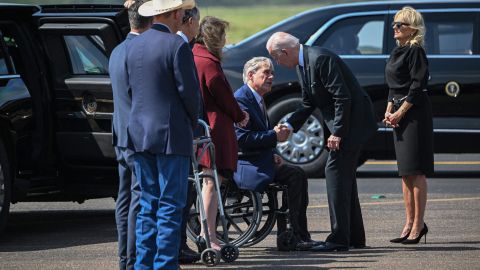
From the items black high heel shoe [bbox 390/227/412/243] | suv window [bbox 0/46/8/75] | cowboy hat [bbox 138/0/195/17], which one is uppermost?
cowboy hat [bbox 138/0/195/17]

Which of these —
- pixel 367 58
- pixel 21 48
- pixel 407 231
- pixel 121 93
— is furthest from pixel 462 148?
pixel 121 93

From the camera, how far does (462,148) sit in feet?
48.8

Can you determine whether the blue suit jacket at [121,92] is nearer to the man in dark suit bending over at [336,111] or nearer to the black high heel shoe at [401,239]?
the man in dark suit bending over at [336,111]

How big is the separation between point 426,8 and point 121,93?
7.56 meters

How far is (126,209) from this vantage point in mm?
8688

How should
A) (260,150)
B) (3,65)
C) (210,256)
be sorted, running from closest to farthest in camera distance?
(210,256) < (260,150) < (3,65)

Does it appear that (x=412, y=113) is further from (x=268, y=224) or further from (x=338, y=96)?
(x=268, y=224)

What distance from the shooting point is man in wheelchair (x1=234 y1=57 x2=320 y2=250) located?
987 cm

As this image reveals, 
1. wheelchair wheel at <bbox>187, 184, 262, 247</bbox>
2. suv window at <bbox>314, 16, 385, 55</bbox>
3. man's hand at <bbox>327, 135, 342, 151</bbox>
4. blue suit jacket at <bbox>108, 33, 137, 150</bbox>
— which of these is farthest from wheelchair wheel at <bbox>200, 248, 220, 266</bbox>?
suv window at <bbox>314, 16, 385, 55</bbox>

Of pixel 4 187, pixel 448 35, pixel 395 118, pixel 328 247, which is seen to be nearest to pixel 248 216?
pixel 328 247

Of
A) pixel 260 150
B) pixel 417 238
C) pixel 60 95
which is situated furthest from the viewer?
pixel 60 95

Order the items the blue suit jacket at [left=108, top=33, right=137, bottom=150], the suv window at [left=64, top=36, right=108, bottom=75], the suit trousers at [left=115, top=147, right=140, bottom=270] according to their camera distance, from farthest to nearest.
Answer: the suv window at [left=64, top=36, right=108, bottom=75], the suit trousers at [left=115, top=147, right=140, bottom=270], the blue suit jacket at [left=108, top=33, right=137, bottom=150]

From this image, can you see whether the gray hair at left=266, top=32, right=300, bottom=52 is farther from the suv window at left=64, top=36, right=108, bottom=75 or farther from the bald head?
the suv window at left=64, top=36, right=108, bottom=75

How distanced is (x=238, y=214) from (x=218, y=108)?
3.23 feet
